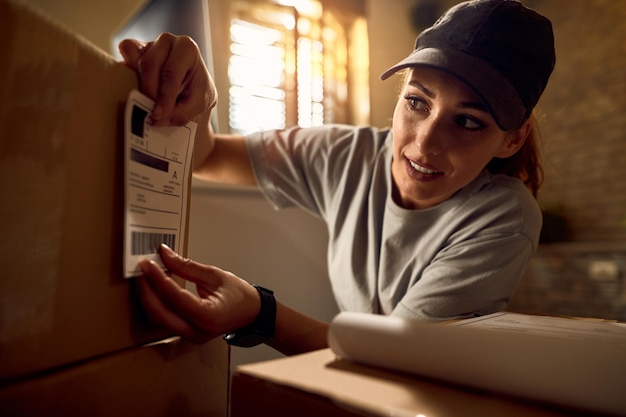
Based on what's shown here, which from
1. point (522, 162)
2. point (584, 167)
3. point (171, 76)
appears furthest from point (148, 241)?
point (584, 167)

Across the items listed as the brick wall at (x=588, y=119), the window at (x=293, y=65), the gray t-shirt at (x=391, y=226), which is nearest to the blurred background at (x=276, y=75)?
the window at (x=293, y=65)

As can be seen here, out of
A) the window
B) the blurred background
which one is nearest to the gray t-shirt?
the blurred background

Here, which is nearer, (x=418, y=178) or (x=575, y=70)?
(x=418, y=178)

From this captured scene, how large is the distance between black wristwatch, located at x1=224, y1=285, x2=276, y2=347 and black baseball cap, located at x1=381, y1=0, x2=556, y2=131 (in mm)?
370

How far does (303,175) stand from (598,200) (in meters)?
2.61

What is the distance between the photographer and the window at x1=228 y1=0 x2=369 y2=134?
47.9 inches

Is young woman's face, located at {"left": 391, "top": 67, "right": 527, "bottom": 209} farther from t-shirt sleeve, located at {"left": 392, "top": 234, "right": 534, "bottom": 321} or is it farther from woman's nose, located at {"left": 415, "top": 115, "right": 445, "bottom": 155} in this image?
t-shirt sleeve, located at {"left": 392, "top": 234, "right": 534, "bottom": 321}

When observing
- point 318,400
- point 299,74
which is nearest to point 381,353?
point 318,400

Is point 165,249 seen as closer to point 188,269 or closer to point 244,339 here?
point 188,269

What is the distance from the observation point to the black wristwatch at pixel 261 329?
0.48 metres

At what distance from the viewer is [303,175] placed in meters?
Answer: 0.93

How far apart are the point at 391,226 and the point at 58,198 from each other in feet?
1.98

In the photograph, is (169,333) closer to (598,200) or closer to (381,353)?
(381,353)

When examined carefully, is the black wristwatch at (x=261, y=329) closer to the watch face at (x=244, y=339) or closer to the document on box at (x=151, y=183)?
the watch face at (x=244, y=339)
